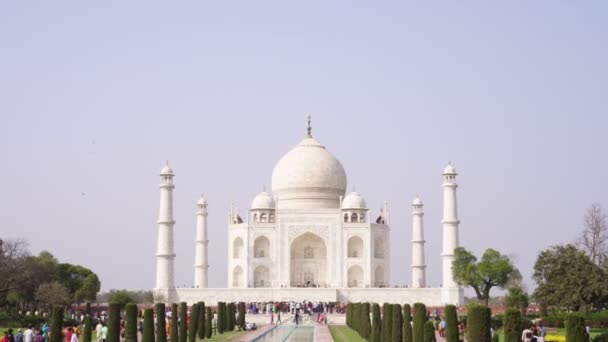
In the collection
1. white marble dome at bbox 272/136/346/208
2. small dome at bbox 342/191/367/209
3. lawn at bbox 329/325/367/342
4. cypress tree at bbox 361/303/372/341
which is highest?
white marble dome at bbox 272/136/346/208

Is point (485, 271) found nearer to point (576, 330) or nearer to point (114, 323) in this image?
point (114, 323)

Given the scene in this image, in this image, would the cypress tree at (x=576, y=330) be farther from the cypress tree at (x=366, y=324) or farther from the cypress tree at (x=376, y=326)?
the cypress tree at (x=366, y=324)

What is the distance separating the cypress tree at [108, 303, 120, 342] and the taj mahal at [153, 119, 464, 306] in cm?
2486

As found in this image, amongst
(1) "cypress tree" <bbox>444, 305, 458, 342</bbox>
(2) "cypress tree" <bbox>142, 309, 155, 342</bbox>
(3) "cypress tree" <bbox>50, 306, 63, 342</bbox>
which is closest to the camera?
(1) "cypress tree" <bbox>444, 305, 458, 342</bbox>

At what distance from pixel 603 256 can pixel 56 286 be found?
19.6 metres

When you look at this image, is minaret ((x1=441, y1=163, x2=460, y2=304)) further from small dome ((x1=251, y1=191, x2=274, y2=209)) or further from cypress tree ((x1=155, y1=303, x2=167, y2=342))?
cypress tree ((x1=155, y1=303, x2=167, y2=342))

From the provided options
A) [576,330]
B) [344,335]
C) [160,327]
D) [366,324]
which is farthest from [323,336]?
[576,330]

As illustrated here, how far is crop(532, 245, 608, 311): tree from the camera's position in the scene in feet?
100

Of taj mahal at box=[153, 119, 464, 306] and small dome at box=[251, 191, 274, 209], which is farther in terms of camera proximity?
small dome at box=[251, 191, 274, 209]

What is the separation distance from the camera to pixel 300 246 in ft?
160

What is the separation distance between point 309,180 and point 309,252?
358cm

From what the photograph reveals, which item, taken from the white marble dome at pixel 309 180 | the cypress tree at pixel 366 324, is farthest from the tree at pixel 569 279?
the white marble dome at pixel 309 180

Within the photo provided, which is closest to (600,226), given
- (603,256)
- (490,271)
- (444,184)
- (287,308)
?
(603,256)

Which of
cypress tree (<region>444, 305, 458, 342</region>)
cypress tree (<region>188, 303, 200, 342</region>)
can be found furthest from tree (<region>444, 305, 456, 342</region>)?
cypress tree (<region>188, 303, 200, 342</region>)
